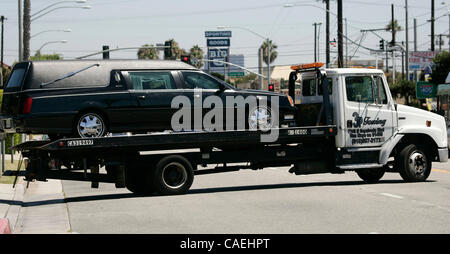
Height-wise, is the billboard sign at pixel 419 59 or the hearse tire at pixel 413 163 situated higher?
the billboard sign at pixel 419 59

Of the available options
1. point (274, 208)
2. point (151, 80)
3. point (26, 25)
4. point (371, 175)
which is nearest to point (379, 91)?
point (371, 175)

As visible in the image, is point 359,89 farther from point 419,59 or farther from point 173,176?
point 419,59

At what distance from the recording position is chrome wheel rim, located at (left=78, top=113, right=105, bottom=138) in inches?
576

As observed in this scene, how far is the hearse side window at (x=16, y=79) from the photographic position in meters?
14.7

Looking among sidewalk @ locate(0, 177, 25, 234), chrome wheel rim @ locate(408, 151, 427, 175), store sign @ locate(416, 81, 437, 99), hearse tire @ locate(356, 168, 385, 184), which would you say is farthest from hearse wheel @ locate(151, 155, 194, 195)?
store sign @ locate(416, 81, 437, 99)

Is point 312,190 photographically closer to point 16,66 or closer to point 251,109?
point 251,109

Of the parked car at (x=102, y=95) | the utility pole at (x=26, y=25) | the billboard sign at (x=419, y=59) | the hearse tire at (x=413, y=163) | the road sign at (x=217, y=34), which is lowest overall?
the hearse tire at (x=413, y=163)

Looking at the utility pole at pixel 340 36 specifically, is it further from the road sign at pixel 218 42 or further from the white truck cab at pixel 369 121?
the road sign at pixel 218 42

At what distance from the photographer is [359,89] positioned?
1684 cm

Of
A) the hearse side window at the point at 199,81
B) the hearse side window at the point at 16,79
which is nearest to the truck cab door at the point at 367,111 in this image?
the hearse side window at the point at 199,81

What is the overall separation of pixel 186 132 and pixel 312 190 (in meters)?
3.33

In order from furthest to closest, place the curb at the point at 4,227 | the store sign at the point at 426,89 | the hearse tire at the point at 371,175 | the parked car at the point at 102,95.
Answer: the store sign at the point at 426,89
the hearse tire at the point at 371,175
the parked car at the point at 102,95
the curb at the point at 4,227

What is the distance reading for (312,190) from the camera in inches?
652

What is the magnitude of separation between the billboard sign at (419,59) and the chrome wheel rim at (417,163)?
62749mm
